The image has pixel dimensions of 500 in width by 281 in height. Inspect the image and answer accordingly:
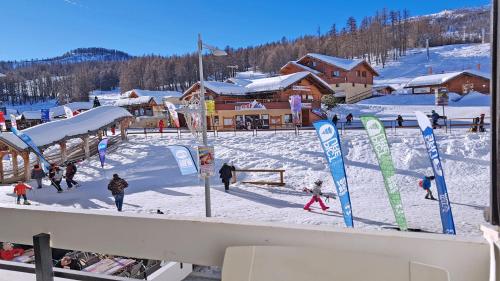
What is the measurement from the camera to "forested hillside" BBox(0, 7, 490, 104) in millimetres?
58188

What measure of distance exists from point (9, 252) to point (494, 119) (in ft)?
20.3

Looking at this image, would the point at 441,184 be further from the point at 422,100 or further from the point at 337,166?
the point at 422,100

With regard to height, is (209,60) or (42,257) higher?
(209,60)

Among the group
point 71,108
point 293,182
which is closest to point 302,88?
point 293,182

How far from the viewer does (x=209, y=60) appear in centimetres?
5531

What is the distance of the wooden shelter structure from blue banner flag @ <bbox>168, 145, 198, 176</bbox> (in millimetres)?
9595

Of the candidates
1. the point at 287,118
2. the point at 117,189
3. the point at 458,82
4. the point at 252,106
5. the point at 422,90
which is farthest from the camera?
the point at 422,90

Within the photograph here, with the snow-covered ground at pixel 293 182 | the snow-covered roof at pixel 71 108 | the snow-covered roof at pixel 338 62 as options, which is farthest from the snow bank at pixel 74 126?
the snow-covered roof at pixel 71 108

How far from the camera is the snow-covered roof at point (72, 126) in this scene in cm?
1983

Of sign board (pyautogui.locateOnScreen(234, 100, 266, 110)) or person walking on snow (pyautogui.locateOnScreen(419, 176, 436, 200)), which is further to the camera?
sign board (pyautogui.locateOnScreen(234, 100, 266, 110))

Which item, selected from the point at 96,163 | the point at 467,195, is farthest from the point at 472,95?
the point at 96,163

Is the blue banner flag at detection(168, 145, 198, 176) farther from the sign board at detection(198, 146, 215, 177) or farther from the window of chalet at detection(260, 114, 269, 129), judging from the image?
the window of chalet at detection(260, 114, 269, 129)

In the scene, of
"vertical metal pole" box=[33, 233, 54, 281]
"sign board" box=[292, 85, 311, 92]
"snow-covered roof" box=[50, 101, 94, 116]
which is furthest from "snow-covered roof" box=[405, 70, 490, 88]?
"vertical metal pole" box=[33, 233, 54, 281]

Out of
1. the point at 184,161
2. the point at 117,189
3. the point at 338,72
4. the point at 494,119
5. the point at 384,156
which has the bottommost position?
the point at 117,189
